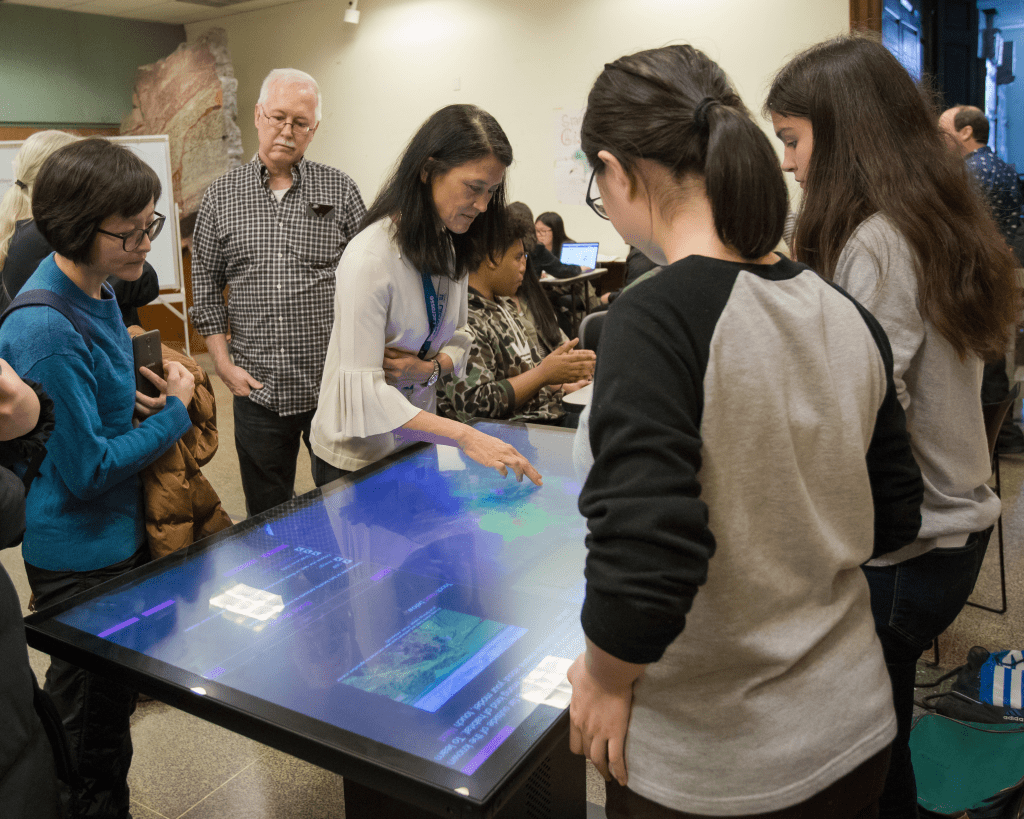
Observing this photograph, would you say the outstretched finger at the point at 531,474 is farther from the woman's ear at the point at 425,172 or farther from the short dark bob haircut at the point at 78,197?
the short dark bob haircut at the point at 78,197

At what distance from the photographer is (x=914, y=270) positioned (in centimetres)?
121

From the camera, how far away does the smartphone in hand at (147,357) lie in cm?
175

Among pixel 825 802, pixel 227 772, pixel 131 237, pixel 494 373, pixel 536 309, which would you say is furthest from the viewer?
pixel 536 309

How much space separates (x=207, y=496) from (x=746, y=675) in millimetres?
1340

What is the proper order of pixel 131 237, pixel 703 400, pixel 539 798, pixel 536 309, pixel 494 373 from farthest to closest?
1. pixel 536 309
2. pixel 494 373
3. pixel 131 237
4. pixel 539 798
5. pixel 703 400

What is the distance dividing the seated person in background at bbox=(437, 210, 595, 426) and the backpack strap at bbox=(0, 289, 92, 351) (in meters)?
1.12

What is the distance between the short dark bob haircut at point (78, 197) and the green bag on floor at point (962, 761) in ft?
6.53

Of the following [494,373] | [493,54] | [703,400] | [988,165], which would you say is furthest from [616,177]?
[493,54]

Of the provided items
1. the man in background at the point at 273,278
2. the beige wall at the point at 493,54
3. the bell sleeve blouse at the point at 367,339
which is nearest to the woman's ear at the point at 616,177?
the bell sleeve blouse at the point at 367,339

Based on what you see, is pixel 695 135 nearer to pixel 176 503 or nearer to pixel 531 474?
pixel 531 474

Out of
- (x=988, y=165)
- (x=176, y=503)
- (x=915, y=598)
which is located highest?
(x=988, y=165)

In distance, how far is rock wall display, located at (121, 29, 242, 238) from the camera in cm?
820

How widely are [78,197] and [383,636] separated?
1.00 metres

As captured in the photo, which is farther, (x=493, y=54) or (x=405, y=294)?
(x=493, y=54)
